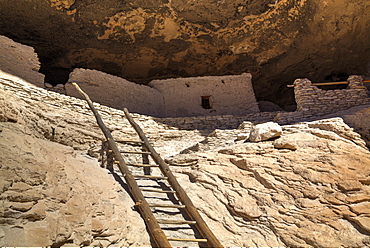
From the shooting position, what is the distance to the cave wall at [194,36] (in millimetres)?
9586

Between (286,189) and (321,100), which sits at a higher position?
(321,100)

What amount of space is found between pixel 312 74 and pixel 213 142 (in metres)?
7.60

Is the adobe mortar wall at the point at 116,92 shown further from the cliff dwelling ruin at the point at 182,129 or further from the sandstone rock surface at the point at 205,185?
the sandstone rock surface at the point at 205,185

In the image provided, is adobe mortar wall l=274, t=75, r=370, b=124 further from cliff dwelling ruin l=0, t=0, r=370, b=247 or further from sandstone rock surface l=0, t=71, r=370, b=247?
sandstone rock surface l=0, t=71, r=370, b=247

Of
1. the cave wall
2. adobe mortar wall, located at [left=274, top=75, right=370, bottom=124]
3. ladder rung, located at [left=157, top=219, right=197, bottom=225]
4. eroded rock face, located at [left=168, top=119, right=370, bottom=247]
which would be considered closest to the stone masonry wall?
adobe mortar wall, located at [left=274, top=75, right=370, bottom=124]

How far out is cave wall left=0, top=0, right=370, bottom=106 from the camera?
9.59 m

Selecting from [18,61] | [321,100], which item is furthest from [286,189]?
[18,61]

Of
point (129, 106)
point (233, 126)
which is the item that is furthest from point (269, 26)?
point (129, 106)

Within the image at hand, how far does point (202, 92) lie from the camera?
9586 millimetres

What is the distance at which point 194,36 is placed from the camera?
10617mm

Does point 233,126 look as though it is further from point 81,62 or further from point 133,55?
point 81,62

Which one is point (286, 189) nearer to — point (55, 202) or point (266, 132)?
point (266, 132)

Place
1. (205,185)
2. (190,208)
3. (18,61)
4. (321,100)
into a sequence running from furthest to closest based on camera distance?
1. (321,100)
2. (18,61)
3. (205,185)
4. (190,208)

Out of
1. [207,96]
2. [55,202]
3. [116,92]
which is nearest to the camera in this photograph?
[55,202]
